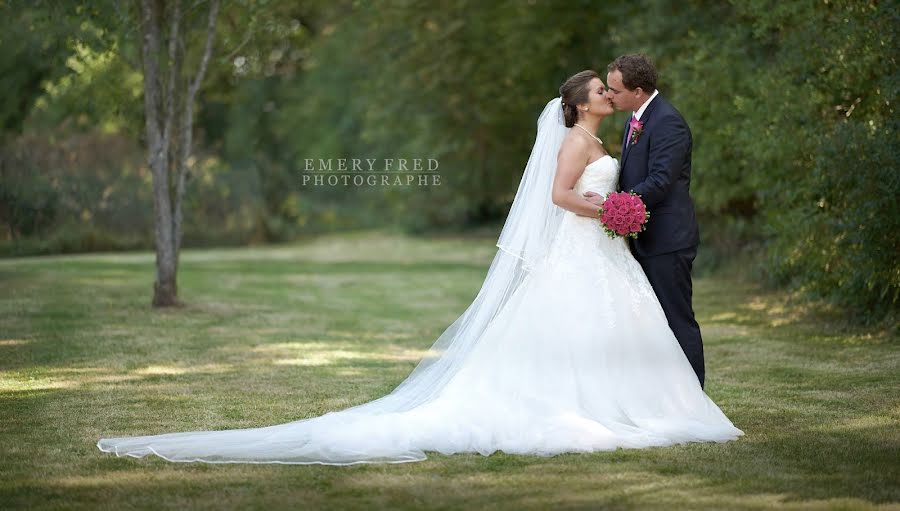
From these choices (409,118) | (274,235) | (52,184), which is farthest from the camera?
(274,235)

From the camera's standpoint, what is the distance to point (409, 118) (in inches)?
923

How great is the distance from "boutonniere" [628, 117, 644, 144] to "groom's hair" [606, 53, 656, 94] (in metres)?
0.21

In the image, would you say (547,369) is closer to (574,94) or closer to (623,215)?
(623,215)

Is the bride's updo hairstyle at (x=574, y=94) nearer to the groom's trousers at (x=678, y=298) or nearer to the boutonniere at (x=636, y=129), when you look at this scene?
the boutonniere at (x=636, y=129)

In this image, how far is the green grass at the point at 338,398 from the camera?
4621 mm

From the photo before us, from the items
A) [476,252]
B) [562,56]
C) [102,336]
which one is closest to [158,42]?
[102,336]

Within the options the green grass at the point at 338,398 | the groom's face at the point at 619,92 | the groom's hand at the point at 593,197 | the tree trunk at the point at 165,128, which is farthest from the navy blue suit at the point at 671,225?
the tree trunk at the point at 165,128

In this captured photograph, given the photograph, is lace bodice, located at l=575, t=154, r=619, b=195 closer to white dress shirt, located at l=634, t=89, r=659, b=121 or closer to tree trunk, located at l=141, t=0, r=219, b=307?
white dress shirt, located at l=634, t=89, r=659, b=121

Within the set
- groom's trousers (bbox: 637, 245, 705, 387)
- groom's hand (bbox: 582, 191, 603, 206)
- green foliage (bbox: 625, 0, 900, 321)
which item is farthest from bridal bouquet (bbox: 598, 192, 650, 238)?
green foliage (bbox: 625, 0, 900, 321)

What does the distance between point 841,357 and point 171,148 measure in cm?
785

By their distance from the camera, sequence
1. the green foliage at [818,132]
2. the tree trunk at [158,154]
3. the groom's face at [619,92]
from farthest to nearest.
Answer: the tree trunk at [158,154] → the green foliage at [818,132] → the groom's face at [619,92]

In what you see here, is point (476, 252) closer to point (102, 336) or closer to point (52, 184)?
point (52, 184)

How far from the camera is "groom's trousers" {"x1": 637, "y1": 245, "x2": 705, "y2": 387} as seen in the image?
6305mm

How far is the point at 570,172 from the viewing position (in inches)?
245
